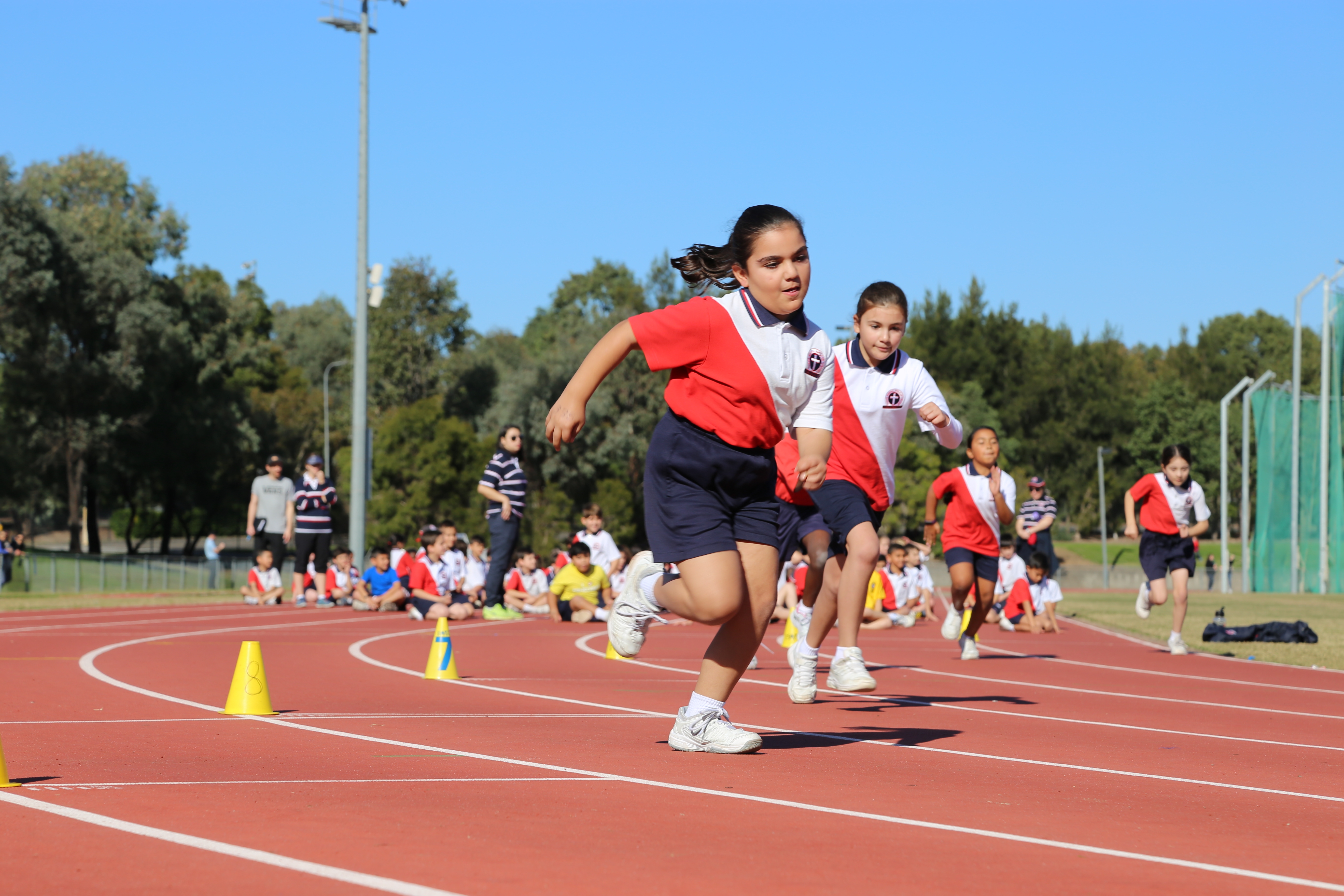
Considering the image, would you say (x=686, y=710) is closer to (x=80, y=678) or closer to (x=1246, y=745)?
(x=1246, y=745)

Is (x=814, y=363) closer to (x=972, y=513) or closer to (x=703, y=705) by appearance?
(x=703, y=705)

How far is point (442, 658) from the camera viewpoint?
8883 mm

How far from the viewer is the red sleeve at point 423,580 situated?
681 inches

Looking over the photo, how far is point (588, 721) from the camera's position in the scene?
667cm

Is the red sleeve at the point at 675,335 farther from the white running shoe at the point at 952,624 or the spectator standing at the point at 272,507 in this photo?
the spectator standing at the point at 272,507

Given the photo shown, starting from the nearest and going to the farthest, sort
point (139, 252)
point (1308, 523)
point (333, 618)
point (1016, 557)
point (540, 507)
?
point (333, 618) < point (1016, 557) < point (1308, 523) < point (139, 252) < point (540, 507)

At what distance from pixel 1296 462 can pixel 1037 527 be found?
46.6 ft

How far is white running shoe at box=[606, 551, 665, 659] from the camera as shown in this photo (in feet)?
18.2

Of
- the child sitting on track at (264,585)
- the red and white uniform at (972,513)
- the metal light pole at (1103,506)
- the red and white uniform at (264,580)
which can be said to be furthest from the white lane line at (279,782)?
the metal light pole at (1103,506)

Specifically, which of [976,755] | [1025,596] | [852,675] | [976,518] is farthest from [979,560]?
[1025,596]

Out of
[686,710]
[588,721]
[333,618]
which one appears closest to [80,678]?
[588,721]

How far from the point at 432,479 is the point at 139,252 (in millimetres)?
13699

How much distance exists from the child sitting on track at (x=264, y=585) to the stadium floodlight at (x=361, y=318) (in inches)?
173

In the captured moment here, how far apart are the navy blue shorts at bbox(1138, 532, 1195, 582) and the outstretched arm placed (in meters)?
8.49
